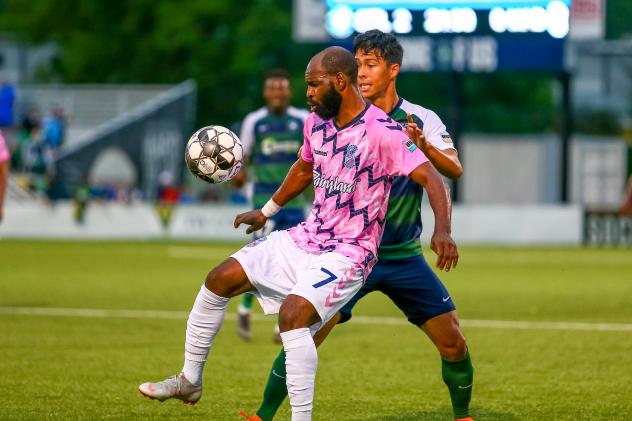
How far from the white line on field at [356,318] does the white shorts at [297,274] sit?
21.7 ft

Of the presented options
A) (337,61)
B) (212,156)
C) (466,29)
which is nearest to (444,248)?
(337,61)

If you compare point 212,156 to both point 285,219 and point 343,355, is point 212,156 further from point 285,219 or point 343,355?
point 285,219

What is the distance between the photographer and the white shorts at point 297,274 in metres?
6.45

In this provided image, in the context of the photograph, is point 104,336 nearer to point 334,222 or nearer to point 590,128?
point 334,222

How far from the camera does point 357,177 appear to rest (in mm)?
6590

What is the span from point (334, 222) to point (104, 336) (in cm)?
571

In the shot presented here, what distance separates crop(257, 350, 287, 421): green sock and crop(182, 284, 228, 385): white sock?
417 mm

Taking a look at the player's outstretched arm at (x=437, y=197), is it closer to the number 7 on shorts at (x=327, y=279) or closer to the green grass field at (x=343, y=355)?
the number 7 on shorts at (x=327, y=279)

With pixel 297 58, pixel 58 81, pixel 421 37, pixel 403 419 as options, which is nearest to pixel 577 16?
pixel 421 37

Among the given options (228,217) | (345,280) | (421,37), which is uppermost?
(421,37)

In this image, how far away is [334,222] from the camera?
6.66 meters

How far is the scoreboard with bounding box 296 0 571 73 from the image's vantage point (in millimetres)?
26406

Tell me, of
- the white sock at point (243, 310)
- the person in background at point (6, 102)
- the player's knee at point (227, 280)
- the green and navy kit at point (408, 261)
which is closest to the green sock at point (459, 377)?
the green and navy kit at point (408, 261)

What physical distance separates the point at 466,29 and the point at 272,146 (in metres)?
15.7
